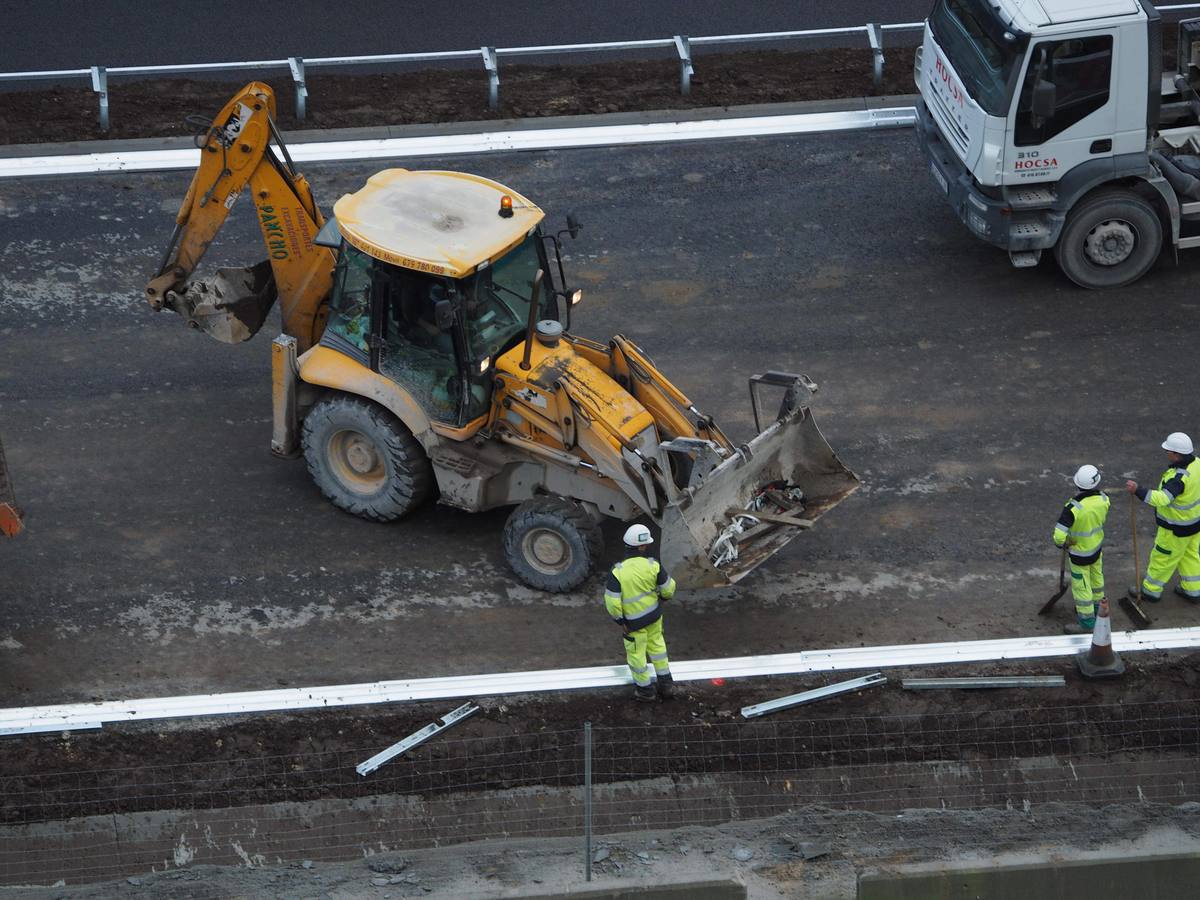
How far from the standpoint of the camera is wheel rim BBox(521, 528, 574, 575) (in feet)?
42.5

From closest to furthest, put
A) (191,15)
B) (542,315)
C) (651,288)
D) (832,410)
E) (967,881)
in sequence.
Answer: (967,881)
(542,315)
(832,410)
(651,288)
(191,15)

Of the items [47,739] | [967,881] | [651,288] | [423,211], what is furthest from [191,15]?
[967,881]

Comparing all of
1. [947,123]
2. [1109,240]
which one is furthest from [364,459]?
[1109,240]

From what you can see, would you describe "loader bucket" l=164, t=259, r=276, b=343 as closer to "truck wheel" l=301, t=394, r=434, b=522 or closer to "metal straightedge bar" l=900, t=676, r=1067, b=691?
"truck wheel" l=301, t=394, r=434, b=522

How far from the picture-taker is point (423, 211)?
13039 millimetres

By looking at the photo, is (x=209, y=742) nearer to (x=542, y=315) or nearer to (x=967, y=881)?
(x=542, y=315)

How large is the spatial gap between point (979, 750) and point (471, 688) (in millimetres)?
3360

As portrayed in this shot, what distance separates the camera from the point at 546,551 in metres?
13.1

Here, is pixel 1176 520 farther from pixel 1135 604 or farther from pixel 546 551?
pixel 546 551

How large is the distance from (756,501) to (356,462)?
299 centimetres

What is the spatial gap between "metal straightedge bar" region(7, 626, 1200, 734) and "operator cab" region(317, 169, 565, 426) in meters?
1.91

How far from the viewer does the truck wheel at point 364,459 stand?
43.5 ft

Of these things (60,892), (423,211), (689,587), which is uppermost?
(423,211)

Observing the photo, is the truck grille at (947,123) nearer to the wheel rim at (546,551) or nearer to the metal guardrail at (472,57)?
the metal guardrail at (472,57)
